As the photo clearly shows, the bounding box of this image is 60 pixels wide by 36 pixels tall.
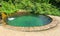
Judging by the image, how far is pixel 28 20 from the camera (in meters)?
12.0

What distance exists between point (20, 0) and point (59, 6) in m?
3.75

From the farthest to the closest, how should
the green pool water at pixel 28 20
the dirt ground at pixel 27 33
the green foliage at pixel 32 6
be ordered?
the green foliage at pixel 32 6 < the green pool water at pixel 28 20 < the dirt ground at pixel 27 33

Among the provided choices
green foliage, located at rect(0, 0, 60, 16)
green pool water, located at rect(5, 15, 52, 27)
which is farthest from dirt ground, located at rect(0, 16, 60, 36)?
green foliage, located at rect(0, 0, 60, 16)

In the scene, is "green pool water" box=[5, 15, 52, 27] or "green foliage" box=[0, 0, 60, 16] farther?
"green foliage" box=[0, 0, 60, 16]

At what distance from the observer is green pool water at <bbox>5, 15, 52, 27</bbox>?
11.0 meters

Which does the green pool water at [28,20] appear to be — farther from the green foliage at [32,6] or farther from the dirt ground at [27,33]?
the dirt ground at [27,33]

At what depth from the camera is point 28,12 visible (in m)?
13.5

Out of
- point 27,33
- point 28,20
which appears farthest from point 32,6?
point 27,33

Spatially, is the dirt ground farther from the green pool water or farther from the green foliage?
the green foliage

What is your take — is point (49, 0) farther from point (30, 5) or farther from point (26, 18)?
point (26, 18)

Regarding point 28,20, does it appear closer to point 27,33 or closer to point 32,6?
point 32,6

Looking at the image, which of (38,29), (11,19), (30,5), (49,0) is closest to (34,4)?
(30,5)

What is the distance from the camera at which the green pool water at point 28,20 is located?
1104cm

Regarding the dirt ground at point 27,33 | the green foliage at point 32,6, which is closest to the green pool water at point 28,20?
the green foliage at point 32,6
